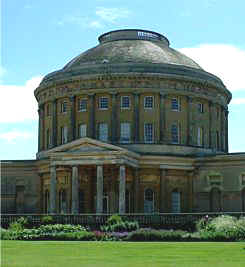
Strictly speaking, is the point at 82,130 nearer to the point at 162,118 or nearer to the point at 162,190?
the point at 162,118

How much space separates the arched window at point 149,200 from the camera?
59844mm

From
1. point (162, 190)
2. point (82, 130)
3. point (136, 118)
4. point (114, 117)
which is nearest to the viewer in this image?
point (162, 190)

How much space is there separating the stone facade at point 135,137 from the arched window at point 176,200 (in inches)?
3.7

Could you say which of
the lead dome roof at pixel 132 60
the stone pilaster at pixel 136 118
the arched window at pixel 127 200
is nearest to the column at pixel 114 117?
the stone pilaster at pixel 136 118

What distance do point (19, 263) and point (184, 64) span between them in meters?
47.4

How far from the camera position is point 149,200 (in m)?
60.1

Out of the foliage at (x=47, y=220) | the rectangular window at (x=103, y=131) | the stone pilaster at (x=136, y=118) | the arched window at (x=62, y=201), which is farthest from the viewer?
the rectangular window at (x=103, y=131)

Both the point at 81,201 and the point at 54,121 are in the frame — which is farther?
the point at 54,121

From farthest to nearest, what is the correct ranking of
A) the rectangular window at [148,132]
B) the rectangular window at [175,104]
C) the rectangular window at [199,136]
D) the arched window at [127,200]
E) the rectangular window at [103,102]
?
the rectangular window at [199,136] < the rectangular window at [175,104] < the rectangular window at [103,102] < the rectangular window at [148,132] < the arched window at [127,200]

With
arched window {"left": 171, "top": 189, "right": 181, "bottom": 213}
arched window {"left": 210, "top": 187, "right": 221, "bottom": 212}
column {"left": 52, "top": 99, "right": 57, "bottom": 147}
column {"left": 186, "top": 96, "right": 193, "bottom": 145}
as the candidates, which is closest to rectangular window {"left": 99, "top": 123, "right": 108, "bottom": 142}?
column {"left": 52, "top": 99, "right": 57, "bottom": 147}

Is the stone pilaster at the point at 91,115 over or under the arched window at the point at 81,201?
over

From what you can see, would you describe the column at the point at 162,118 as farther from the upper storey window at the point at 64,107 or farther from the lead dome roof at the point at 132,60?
the upper storey window at the point at 64,107

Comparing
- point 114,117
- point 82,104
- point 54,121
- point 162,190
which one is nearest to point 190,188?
point 162,190

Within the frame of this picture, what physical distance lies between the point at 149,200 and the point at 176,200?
2.73 meters
